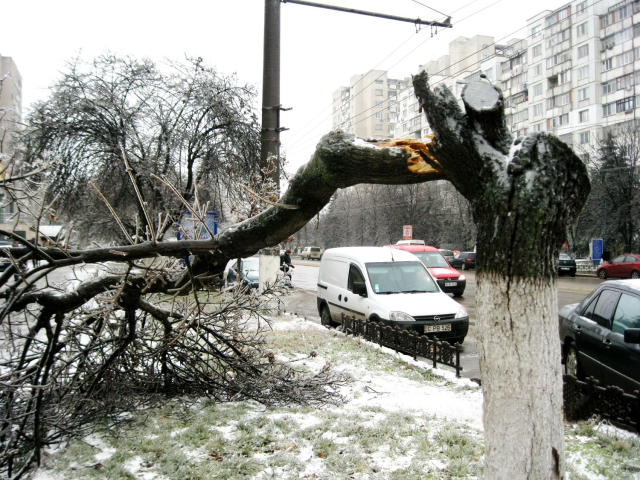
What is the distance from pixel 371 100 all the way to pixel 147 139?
70673 mm

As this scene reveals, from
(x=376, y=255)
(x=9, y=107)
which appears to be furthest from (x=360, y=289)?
(x=9, y=107)

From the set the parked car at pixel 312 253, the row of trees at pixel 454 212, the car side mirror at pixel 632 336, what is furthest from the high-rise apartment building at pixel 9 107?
the parked car at pixel 312 253

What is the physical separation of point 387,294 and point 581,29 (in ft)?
159

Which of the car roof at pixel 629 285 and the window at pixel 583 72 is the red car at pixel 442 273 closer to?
the car roof at pixel 629 285

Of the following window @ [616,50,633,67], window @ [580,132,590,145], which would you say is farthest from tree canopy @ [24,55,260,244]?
window @ [580,132,590,145]

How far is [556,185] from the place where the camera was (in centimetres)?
224

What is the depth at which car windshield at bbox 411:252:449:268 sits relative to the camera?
1895 cm

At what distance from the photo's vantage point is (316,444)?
13.2 feet

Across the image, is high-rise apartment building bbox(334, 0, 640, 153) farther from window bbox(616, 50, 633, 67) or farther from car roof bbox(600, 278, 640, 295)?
car roof bbox(600, 278, 640, 295)

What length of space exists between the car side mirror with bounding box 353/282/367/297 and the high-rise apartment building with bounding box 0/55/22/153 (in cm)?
615

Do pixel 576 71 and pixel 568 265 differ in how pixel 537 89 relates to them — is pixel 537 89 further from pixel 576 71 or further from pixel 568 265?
pixel 568 265

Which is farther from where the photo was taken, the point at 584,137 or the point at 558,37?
the point at 558,37

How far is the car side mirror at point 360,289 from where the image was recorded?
32.0 ft

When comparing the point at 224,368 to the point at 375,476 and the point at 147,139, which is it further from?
the point at 147,139
